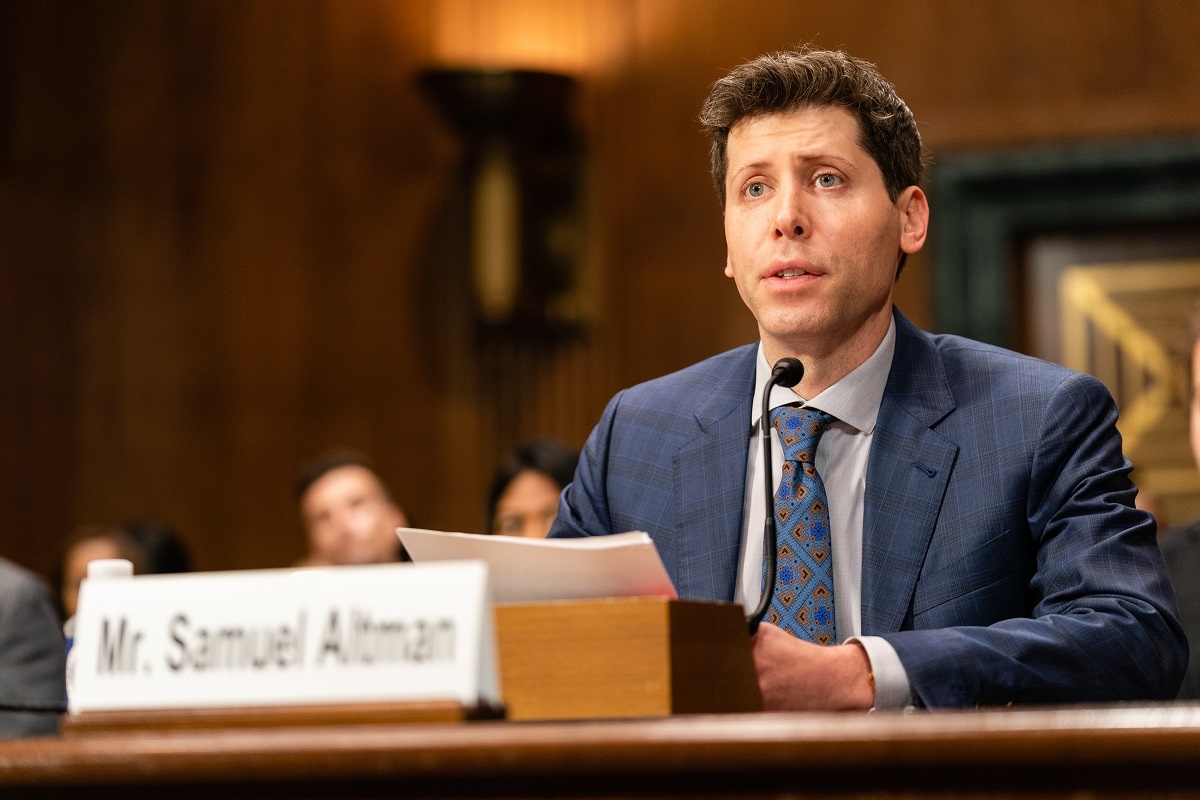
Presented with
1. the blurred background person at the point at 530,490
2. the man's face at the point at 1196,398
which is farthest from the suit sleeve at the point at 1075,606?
the blurred background person at the point at 530,490

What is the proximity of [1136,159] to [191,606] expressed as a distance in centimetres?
424

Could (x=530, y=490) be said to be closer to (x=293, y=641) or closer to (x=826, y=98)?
(x=826, y=98)

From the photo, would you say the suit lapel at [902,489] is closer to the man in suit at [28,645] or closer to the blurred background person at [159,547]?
the man in suit at [28,645]

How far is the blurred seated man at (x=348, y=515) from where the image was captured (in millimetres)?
4621

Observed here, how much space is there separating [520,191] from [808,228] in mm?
3297

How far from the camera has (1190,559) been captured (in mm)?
2869

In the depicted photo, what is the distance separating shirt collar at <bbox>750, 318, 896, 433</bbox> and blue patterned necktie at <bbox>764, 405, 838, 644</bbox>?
0.05m

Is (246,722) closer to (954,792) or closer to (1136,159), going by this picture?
(954,792)

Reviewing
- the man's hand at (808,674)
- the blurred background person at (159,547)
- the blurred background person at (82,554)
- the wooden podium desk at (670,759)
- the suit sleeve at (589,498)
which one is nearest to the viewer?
the wooden podium desk at (670,759)

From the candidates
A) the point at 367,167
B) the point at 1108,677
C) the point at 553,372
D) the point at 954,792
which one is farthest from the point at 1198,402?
the point at 367,167

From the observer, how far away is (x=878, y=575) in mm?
2062

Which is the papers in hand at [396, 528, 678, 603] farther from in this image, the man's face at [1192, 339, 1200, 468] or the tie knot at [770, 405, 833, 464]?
the man's face at [1192, 339, 1200, 468]

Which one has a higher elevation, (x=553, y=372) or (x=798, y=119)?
(x=798, y=119)

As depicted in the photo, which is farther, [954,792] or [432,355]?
[432,355]
